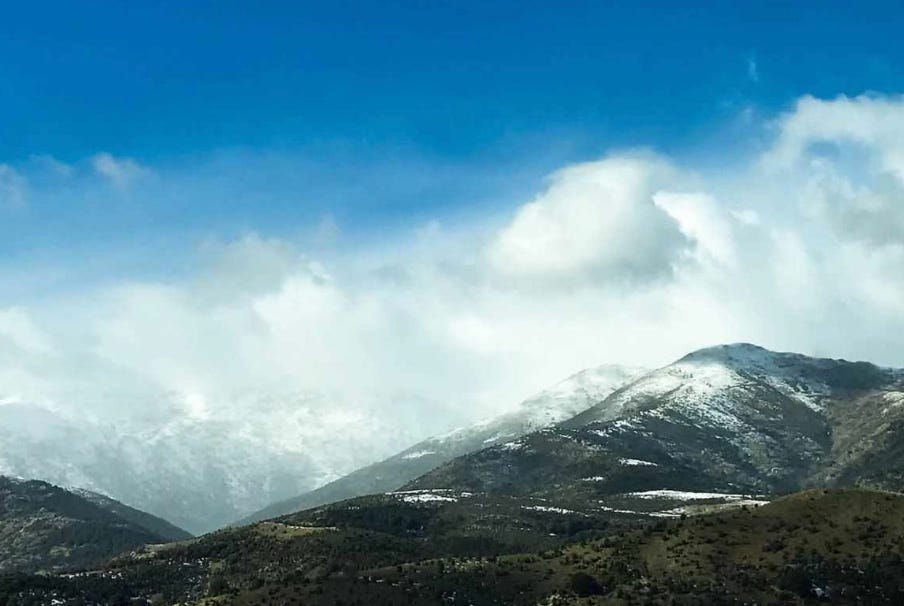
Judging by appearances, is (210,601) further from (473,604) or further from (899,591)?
(899,591)

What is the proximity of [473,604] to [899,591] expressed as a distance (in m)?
80.0

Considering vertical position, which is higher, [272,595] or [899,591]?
[272,595]

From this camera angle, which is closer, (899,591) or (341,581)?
(899,591)

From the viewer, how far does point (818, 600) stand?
174m

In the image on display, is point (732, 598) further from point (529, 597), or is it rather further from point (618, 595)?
point (529, 597)

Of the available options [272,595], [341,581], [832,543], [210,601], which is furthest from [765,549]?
[210,601]

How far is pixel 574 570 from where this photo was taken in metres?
197

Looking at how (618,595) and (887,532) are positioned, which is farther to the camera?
(887,532)

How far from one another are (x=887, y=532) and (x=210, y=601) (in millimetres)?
143157

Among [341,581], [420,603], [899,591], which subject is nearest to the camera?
[899,591]

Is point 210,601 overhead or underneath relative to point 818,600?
overhead

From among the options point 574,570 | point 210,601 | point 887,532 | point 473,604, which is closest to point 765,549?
point 887,532

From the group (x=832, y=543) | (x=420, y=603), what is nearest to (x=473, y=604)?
(x=420, y=603)

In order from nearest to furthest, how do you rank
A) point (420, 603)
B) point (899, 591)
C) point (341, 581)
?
point (899, 591) < point (420, 603) < point (341, 581)
